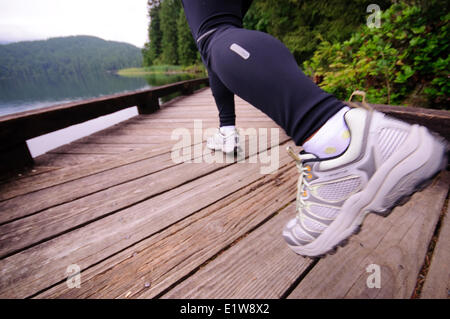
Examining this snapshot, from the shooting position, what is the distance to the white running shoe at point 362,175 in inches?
19.4

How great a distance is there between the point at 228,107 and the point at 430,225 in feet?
3.35

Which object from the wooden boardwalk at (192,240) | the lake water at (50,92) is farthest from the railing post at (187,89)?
the wooden boardwalk at (192,240)

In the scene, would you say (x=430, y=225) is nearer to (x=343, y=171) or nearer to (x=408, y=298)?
(x=408, y=298)

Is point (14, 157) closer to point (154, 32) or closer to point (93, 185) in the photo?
point (93, 185)

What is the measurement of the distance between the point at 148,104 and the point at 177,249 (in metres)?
2.29

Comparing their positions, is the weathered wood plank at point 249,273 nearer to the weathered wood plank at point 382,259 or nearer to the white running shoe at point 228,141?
the weathered wood plank at point 382,259

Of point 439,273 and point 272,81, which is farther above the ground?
point 272,81

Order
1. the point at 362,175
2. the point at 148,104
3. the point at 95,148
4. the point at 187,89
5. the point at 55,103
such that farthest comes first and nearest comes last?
the point at 55,103 < the point at 187,89 < the point at 148,104 < the point at 95,148 < the point at 362,175

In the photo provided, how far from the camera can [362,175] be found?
1.73 feet

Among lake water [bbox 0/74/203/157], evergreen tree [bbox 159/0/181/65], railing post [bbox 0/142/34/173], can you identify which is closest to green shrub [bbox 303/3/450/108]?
railing post [bbox 0/142/34/173]

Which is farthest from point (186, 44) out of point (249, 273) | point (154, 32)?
point (249, 273)

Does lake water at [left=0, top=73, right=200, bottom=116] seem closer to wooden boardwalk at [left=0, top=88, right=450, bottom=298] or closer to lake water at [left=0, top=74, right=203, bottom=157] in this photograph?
lake water at [left=0, top=74, right=203, bottom=157]

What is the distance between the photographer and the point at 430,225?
674mm
